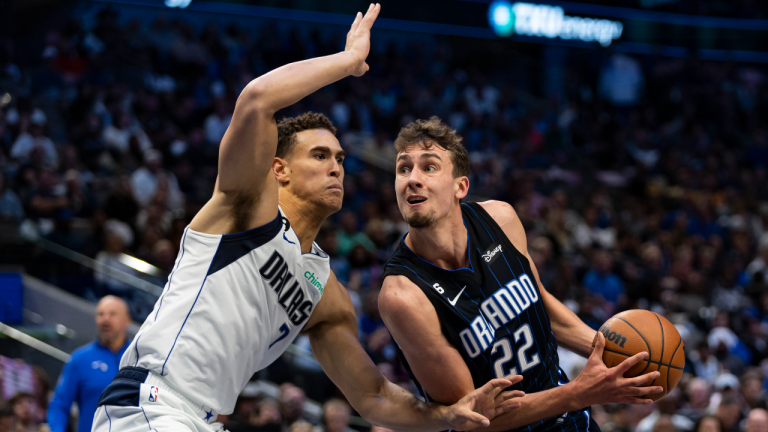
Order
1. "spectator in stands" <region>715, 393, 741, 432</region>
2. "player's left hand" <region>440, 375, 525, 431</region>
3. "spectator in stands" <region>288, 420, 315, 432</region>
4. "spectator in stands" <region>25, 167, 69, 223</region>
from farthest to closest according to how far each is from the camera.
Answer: "spectator in stands" <region>25, 167, 69, 223</region> < "spectator in stands" <region>715, 393, 741, 432</region> < "spectator in stands" <region>288, 420, 315, 432</region> < "player's left hand" <region>440, 375, 525, 431</region>

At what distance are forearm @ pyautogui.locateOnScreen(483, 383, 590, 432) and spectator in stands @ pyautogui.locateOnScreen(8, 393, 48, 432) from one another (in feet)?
16.3

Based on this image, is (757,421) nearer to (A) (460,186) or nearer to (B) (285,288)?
(A) (460,186)

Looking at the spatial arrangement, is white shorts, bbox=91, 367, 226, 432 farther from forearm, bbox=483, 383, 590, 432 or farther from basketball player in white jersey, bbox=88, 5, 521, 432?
forearm, bbox=483, 383, 590, 432

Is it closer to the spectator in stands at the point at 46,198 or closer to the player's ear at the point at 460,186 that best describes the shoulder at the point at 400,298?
the player's ear at the point at 460,186

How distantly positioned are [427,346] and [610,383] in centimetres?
91

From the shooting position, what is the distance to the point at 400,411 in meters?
4.02

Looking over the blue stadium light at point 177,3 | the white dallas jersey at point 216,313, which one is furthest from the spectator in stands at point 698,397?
the blue stadium light at point 177,3

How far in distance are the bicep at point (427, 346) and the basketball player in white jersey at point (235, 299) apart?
0.13 metres

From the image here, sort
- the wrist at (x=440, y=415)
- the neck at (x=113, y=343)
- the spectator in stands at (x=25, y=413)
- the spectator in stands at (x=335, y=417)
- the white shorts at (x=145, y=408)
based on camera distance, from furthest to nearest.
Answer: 1. the spectator in stands at (x=335, y=417)
2. the spectator in stands at (x=25, y=413)
3. the neck at (x=113, y=343)
4. the wrist at (x=440, y=415)
5. the white shorts at (x=145, y=408)

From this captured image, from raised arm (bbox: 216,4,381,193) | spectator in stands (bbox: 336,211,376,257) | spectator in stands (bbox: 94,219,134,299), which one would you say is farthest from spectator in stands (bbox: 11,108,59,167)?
raised arm (bbox: 216,4,381,193)

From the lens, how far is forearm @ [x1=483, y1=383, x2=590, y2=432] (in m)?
3.51

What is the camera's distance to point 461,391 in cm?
375

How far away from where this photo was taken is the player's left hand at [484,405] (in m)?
3.50

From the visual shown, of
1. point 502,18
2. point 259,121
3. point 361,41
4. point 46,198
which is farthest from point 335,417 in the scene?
point 502,18
